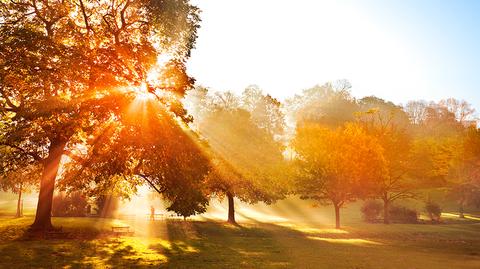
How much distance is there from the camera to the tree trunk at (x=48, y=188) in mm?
30719

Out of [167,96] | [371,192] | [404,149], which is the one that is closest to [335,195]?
[371,192]

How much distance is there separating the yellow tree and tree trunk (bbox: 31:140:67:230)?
30498mm

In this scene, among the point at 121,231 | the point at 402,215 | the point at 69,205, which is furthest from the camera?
the point at 402,215

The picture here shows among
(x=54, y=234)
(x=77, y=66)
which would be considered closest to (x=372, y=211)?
(x=54, y=234)

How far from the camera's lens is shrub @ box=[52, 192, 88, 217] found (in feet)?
162

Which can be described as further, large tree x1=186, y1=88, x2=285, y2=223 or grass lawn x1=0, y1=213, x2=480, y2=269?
large tree x1=186, y1=88, x2=285, y2=223

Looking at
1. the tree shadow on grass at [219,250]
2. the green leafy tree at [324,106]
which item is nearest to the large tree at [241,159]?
the tree shadow on grass at [219,250]

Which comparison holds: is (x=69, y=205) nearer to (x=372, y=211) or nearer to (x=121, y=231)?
(x=121, y=231)

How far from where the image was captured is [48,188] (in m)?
31.3

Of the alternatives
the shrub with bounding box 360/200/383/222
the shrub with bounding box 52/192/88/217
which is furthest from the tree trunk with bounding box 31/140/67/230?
the shrub with bounding box 360/200/383/222

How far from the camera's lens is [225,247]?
2961cm

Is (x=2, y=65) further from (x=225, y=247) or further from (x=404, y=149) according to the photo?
(x=404, y=149)

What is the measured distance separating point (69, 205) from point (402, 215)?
49.5 m

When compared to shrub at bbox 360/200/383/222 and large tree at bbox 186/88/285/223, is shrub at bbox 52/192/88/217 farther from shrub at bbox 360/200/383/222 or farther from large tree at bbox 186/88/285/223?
shrub at bbox 360/200/383/222
